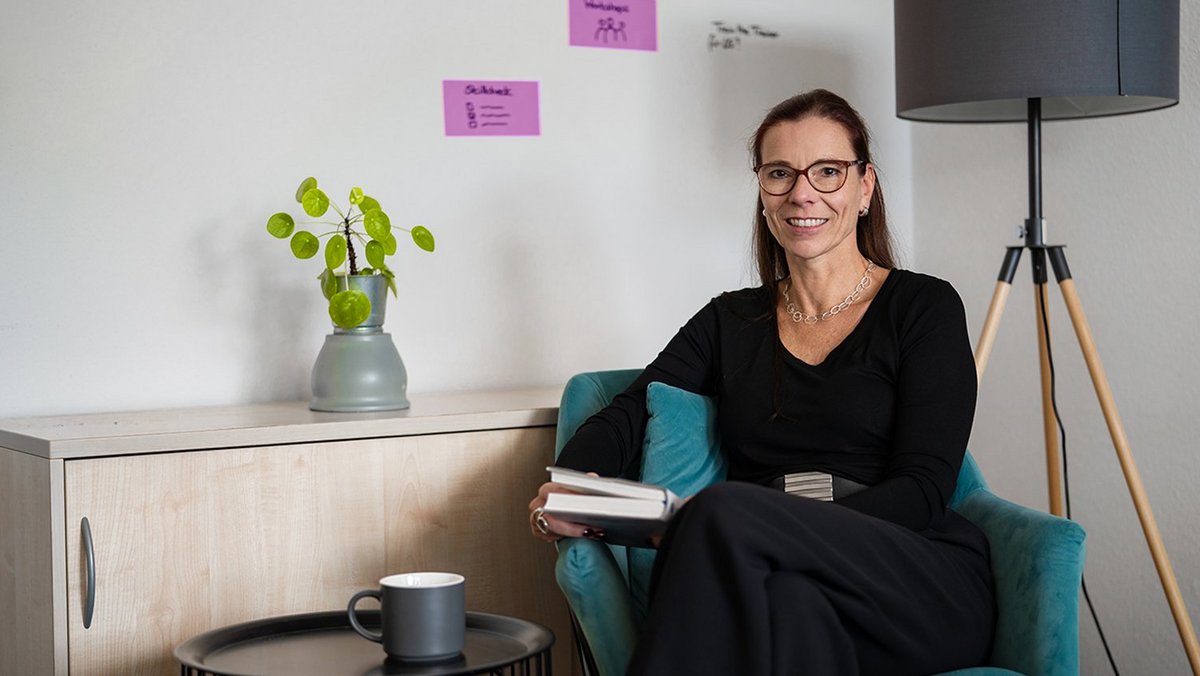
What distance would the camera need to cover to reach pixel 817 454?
6.06 feet

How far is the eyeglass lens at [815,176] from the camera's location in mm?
1896

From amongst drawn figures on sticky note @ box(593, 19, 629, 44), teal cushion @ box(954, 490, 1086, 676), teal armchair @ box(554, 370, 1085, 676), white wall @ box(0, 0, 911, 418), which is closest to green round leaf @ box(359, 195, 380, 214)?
white wall @ box(0, 0, 911, 418)

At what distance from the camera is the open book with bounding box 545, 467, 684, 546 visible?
151cm

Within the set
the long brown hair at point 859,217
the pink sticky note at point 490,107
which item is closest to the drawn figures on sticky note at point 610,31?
the pink sticky note at point 490,107

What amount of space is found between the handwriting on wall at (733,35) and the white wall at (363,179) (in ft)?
0.05

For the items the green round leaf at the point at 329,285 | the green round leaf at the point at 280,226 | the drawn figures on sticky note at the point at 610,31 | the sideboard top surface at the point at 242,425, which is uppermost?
the drawn figures on sticky note at the point at 610,31

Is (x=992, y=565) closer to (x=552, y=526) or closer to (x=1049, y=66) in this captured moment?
(x=552, y=526)

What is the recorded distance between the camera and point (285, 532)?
6.27ft

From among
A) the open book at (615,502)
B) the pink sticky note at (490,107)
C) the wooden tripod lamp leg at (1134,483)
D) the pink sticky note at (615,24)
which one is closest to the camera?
the open book at (615,502)

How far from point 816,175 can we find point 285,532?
987 millimetres

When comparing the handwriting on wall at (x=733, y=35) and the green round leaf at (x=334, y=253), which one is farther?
the handwriting on wall at (x=733, y=35)

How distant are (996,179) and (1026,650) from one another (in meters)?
1.32

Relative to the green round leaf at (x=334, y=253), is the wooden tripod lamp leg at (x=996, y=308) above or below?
below

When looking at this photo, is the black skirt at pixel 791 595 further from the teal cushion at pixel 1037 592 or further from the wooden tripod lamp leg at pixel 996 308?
the wooden tripod lamp leg at pixel 996 308
